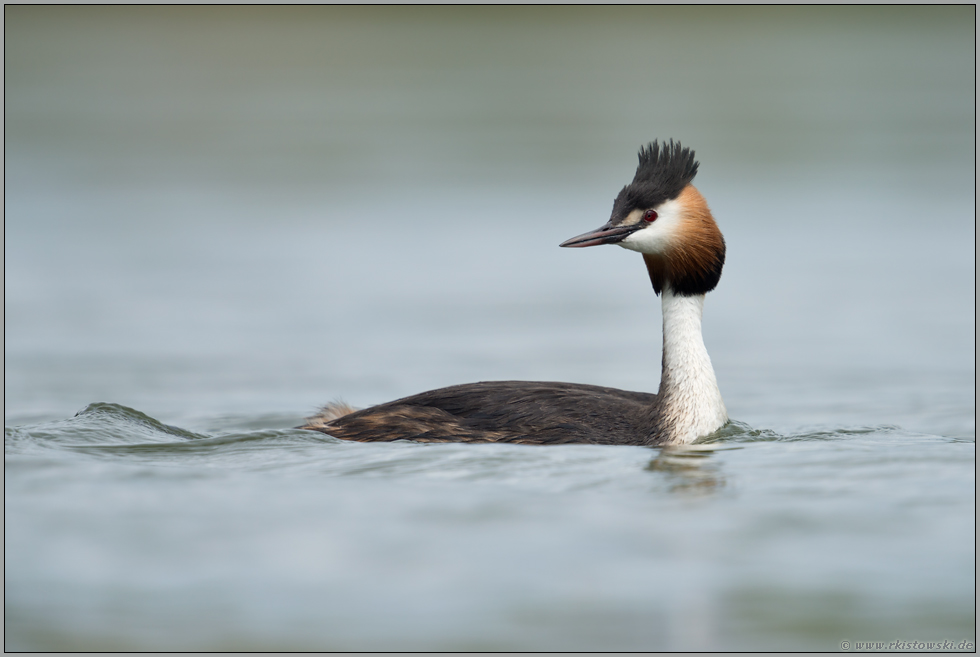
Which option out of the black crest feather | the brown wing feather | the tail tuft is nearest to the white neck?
the brown wing feather

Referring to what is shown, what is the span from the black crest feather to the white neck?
0.63 m

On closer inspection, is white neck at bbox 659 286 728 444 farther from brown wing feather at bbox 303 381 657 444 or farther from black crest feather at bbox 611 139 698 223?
black crest feather at bbox 611 139 698 223

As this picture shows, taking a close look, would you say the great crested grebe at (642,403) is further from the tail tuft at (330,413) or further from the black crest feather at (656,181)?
the tail tuft at (330,413)

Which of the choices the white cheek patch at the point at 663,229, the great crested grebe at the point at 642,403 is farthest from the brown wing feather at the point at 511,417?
the white cheek patch at the point at 663,229

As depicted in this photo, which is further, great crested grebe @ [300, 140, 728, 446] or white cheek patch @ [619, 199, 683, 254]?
white cheek patch @ [619, 199, 683, 254]

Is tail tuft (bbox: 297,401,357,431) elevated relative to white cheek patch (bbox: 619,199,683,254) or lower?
lower

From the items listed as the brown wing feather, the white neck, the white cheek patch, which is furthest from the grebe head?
the brown wing feather

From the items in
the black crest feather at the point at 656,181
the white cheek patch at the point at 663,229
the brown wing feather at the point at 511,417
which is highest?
the black crest feather at the point at 656,181

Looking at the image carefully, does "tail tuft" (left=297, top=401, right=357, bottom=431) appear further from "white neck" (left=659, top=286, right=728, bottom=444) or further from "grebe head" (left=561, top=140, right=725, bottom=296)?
"white neck" (left=659, top=286, right=728, bottom=444)

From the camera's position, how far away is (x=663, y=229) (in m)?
7.86

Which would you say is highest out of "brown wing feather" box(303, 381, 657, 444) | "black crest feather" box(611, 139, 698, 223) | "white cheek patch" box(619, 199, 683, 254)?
"black crest feather" box(611, 139, 698, 223)

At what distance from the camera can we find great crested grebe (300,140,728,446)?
7.72 metres

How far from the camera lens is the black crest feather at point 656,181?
25.8ft

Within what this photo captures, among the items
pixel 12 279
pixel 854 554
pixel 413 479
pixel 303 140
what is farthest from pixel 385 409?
pixel 303 140
